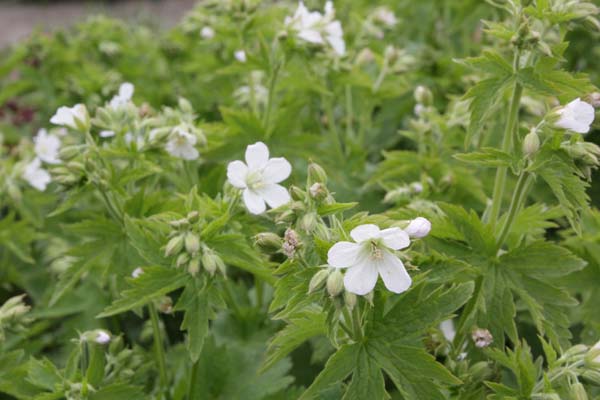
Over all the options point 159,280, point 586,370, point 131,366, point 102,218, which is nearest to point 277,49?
point 102,218

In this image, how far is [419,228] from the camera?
70.9 inches

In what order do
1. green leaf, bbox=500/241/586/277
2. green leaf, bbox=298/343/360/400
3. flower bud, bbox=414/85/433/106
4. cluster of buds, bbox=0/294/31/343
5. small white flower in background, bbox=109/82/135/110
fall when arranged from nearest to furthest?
1. green leaf, bbox=298/343/360/400
2. green leaf, bbox=500/241/586/277
3. cluster of buds, bbox=0/294/31/343
4. small white flower in background, bbox=109/82/135/110
5. flower bud, bbox=414/85/433/106

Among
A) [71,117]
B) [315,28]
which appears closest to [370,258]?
[71,117]

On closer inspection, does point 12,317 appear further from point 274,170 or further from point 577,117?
point 577,117

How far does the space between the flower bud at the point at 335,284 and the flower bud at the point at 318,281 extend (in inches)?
0.7

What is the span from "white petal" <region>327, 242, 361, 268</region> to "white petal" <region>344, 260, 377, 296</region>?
0.02 m

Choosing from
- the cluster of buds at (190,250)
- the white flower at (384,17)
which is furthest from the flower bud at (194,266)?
the white flower at (384,17)

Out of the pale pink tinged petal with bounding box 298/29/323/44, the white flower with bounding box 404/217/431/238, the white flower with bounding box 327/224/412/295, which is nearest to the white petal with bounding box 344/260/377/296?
the white flower with bounding box 327/224/412/295

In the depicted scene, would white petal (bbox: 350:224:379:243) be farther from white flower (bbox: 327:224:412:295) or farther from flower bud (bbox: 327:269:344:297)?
flower bud (bbox: 327:269:344:297)

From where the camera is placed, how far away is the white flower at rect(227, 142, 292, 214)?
211 centimetres

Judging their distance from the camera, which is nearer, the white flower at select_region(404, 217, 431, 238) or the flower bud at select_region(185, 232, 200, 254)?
the white flower at select_region(404, 217, 431, 238)

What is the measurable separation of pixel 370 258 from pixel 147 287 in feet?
A: 2.68

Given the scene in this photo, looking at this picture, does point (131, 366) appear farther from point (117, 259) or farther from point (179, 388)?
point (117, 259)

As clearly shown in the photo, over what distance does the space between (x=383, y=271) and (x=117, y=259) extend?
1210mm
